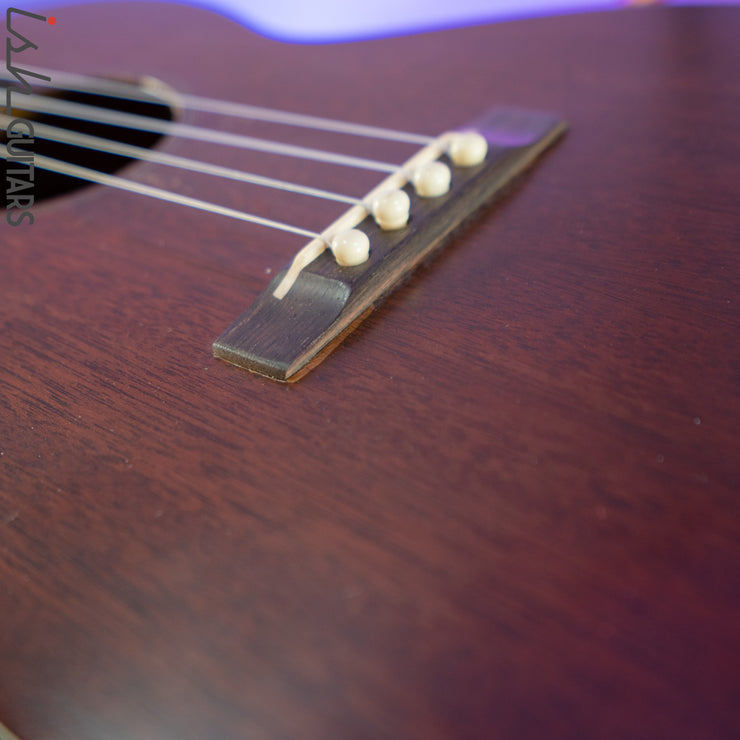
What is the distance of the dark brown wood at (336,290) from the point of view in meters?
0.43

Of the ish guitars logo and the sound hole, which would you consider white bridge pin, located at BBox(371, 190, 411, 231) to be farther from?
the sound hole

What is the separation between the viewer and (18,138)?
857mm

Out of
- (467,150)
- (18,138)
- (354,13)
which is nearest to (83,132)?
(18,138)

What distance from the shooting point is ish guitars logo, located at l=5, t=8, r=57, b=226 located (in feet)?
2.23

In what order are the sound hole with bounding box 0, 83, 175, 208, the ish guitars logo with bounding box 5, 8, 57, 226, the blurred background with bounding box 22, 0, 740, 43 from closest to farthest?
1. the ish guitars logo with bounding box 5, 8, 57, 226
2. the sound hole with bounding box 0, 83, 175, 208
3. the blurred background with bounding box 22, 0, 740, 43

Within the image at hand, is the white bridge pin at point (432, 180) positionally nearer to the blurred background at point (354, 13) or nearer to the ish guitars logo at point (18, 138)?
the ish guitars logo at point (18, 138)

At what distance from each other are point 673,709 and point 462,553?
10 cm

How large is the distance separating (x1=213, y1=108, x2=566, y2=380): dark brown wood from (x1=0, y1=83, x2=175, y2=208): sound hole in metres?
0.47

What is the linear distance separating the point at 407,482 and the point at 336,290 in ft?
0.48

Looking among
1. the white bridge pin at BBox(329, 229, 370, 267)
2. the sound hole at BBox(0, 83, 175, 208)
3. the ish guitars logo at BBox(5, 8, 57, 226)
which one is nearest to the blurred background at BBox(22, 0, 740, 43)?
the ish guitars logo at BBox(5, 8, 57, 226)

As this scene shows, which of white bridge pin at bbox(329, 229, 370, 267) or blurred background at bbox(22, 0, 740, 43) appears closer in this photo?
white bridge pin at bbox(329, 229, 370, 267)

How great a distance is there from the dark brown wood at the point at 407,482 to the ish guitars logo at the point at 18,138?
0.11 m

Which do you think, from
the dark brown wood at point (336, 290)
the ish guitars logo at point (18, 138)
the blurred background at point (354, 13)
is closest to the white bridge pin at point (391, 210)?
the dark brown wood at point (336, 290)

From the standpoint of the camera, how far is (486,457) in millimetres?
352
